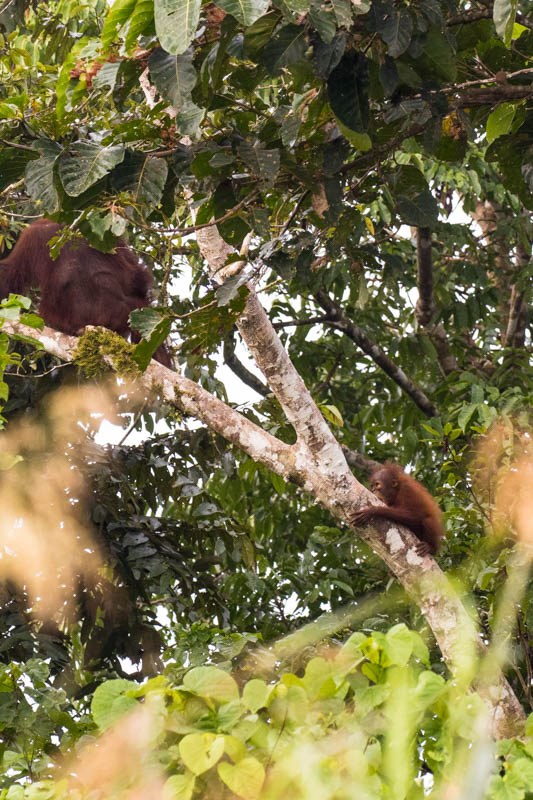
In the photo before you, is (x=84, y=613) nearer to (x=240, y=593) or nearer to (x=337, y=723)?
(x=240, y=593)

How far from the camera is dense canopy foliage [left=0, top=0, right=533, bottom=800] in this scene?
1.39 m

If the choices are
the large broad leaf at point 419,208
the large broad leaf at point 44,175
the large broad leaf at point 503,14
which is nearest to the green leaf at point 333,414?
the large broad leaf at point 419,208

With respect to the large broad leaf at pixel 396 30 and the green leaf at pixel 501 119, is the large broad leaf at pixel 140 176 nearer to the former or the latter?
the large broad leaf at pixel 396 30

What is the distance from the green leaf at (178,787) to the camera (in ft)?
4.27

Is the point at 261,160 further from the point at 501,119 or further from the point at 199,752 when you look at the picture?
the point at 199,752

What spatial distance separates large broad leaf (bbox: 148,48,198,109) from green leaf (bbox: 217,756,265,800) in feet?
5.39

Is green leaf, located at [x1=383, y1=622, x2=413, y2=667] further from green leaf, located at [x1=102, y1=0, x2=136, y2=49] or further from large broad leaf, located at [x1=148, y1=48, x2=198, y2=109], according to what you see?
green leaf, located at [x1=102, y1=0, x2=136, y2=49]

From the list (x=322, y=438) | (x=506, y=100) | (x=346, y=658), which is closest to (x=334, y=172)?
(x=506, y=100)

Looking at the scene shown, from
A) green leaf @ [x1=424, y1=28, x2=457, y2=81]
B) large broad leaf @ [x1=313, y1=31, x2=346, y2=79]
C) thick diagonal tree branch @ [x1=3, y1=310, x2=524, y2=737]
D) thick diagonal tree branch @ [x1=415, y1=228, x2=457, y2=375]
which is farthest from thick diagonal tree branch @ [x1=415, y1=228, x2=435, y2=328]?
large broad leaf @ [x1=313, y1=31, x2=346, y2=79]

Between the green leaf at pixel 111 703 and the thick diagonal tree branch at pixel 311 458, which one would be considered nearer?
the green leaf at pixel 111 703

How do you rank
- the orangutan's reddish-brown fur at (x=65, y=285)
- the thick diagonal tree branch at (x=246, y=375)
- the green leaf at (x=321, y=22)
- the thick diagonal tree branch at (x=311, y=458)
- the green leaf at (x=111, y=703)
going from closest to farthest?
the green leaf at (x=111, y=703) < the green leaf at (x=321, y=22) < the thick diagonal tree branch at (x=311, y=458) < the orangutan's reddish-brown fur at (x=65, y=285) < the thick diagonal tree branch at (x=246, y=375)

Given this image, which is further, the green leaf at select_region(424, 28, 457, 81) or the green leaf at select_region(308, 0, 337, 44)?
the green leaf at select_region(424, 28, 457, 81)

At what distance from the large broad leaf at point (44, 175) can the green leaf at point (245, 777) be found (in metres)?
1.82

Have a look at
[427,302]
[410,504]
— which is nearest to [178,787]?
[410,504]
